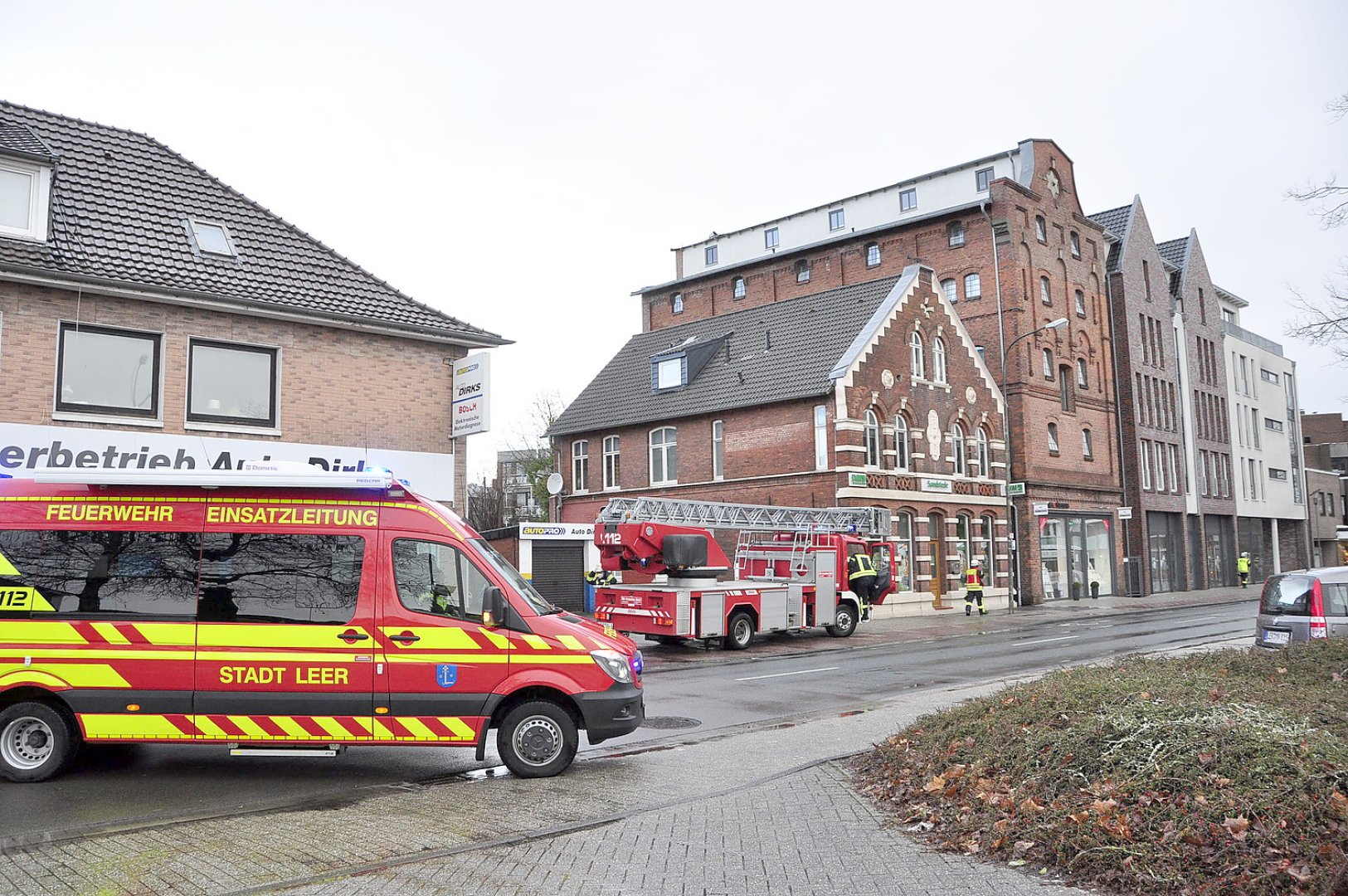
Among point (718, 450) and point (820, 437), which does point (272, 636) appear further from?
point (718, 450)

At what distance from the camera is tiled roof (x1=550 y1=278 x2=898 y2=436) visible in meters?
32.6

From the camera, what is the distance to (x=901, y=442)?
33.4 m

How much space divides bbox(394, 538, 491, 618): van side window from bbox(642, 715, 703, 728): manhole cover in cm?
348

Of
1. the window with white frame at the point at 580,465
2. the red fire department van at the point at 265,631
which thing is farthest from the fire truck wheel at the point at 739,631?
the window with white frame at the point at 580,465

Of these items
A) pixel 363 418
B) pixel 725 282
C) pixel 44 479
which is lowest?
pixel 44 479

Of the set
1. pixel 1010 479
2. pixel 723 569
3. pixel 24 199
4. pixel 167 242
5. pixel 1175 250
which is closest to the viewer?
pixel 24 199

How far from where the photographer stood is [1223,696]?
23.8ft

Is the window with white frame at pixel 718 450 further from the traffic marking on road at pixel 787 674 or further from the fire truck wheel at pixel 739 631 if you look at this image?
the traffic marking on road at pixel 787 674

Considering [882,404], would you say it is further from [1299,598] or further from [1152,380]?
[1152,380]

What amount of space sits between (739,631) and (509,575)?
1317 cm

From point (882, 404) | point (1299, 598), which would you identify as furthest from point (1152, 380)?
point (1299, 598)

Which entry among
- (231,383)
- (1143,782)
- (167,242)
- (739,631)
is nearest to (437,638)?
(1143,782)

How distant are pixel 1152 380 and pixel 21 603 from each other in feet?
159

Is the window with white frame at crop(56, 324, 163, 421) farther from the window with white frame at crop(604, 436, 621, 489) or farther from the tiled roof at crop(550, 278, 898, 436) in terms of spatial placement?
the window with white frame at crop(604, 436, 621, 489)
